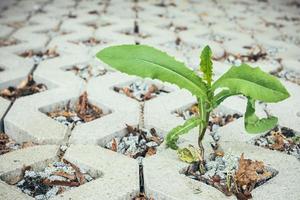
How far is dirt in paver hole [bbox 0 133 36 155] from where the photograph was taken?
5.10 ft

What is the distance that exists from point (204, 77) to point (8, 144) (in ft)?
2.92

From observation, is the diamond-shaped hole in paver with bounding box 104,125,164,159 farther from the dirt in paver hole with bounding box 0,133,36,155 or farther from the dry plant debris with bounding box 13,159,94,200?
the dirt in paver hole with bounding box 0,133,36,155

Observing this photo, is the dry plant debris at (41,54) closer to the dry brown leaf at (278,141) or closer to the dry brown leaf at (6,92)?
the dry brown leaf at (6,92)

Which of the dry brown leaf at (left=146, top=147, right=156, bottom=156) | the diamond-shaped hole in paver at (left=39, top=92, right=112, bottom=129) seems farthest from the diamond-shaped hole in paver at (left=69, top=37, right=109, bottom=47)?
the dry brown leaf at (left=146, top=147, right=156, bottom=156)

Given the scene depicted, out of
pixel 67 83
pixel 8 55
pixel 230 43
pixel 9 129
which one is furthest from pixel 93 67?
pixel 230 43

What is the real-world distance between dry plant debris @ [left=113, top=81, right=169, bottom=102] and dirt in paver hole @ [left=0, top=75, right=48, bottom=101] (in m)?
0.44

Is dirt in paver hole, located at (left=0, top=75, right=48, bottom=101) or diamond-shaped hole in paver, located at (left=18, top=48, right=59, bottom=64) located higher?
diamond-shaped hole in paver, located at (left=18, top=48, right=59, bottom=64)

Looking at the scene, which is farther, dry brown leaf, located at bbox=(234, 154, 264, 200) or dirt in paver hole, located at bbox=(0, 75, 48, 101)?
dirt in paver hole, located at bbox=(0, 75, 48, 101)

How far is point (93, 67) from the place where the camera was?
2453mm

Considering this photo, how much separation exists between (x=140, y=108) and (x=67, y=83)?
1.72 ft

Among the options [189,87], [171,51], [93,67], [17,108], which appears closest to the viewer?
[189,87]

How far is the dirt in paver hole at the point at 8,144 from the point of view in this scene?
155 cm

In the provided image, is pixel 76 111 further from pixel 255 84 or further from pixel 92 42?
pixel 92 42

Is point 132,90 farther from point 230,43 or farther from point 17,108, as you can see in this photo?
point 230,43
